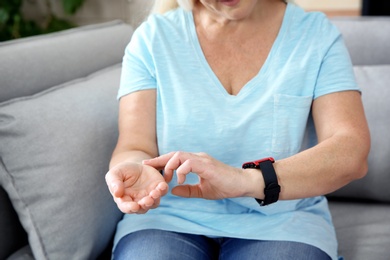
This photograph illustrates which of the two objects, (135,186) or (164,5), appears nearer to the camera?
(135,186)

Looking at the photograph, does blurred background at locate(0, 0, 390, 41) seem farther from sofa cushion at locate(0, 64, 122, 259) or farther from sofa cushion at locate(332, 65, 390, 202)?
sofa cushion at locate(0, 64, 122, 259)

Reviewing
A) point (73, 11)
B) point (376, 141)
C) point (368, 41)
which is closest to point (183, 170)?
point (376, 141)

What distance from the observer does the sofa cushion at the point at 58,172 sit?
3.35 feet

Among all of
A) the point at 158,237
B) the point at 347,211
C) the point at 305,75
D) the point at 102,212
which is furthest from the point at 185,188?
the point at 347,211

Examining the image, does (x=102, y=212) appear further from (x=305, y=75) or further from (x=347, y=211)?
(x=347, y=211)

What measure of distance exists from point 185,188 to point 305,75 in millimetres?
373

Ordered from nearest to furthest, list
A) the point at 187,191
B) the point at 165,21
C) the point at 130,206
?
the point at 130,206, the point at 187,191, the point at 165,21

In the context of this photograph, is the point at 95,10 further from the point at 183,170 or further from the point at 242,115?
the point at 183,170

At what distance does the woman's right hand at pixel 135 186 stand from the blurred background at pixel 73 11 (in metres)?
1.89

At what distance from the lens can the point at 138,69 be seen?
1124 mm

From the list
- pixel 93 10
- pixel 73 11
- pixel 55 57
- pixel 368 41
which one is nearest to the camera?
pixel 55 57

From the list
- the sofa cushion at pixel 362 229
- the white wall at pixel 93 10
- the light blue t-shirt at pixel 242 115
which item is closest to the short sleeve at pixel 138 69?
the light blue t-shirt at pixel 242 115

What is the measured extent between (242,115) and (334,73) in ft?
0.70

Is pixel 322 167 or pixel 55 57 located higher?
pixel 55 57
